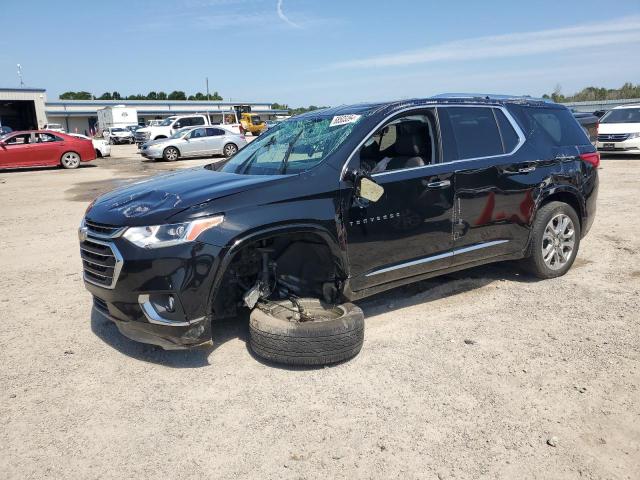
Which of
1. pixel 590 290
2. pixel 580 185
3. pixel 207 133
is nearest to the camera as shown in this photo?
pixel 590 290

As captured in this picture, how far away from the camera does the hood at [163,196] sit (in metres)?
3.43

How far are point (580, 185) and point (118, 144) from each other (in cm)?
4606

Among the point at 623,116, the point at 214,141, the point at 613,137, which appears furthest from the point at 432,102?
the point at 214,141

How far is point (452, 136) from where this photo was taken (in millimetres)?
4492

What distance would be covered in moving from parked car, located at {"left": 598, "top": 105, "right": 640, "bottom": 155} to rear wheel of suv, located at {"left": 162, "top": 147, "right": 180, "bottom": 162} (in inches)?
643

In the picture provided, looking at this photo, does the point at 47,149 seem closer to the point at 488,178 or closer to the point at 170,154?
the point at 170,154

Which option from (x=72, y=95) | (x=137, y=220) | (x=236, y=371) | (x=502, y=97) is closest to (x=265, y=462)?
(x=236, y=371)

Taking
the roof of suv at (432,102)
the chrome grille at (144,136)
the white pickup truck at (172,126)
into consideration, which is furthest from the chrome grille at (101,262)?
the chrome grille at (144,136)

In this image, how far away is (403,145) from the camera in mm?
4590

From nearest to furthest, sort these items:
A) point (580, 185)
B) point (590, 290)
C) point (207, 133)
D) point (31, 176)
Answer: point (590, 290) → point (580, 185) → point (31, 176) → point (207, 133)

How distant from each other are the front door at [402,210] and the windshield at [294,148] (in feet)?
0.93

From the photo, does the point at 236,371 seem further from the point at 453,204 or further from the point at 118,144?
the point at 118,144

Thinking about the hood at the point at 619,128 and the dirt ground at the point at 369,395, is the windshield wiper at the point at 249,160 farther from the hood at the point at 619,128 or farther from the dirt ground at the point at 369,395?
the hood at the point at 619,128

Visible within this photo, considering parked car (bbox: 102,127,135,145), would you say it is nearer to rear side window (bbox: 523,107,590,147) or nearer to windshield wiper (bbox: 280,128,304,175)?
windshield wiper (bbox: 280,128,304,175)
